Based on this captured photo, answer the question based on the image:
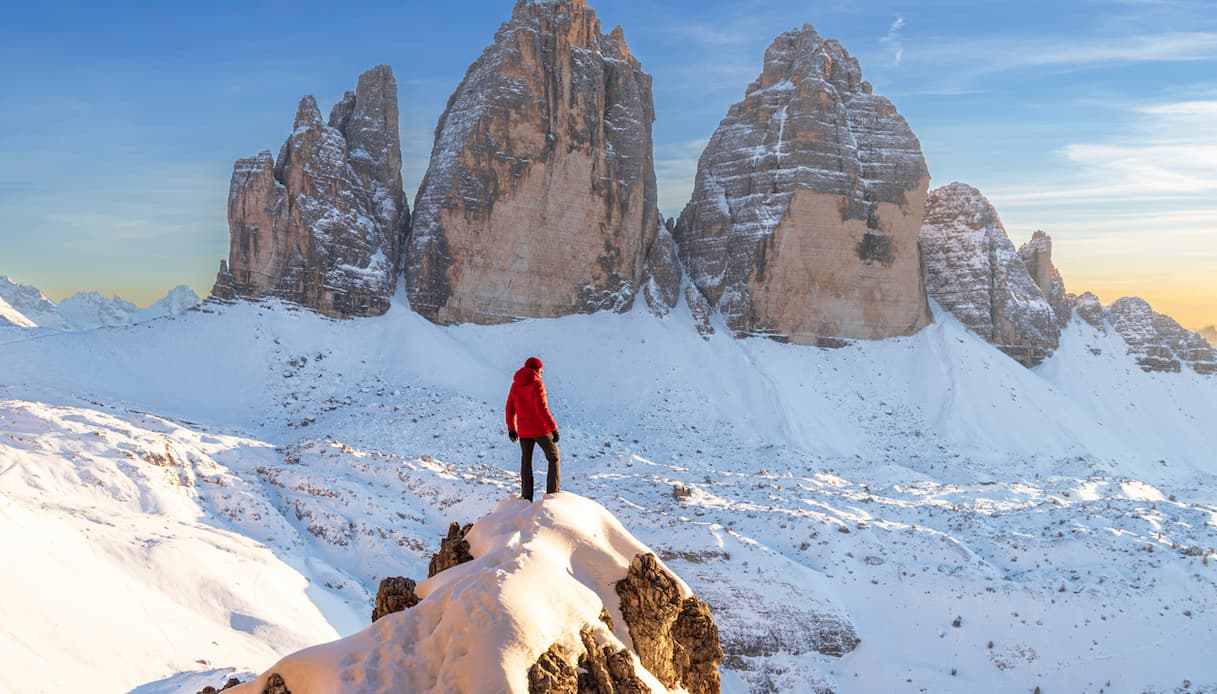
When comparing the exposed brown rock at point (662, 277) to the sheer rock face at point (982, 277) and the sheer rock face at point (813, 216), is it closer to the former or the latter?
the sheer rock face at point (813, 216)

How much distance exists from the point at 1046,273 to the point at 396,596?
71.5 m

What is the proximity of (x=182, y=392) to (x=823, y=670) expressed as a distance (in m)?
33.4

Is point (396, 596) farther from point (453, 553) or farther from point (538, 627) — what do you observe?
point (538, 627)

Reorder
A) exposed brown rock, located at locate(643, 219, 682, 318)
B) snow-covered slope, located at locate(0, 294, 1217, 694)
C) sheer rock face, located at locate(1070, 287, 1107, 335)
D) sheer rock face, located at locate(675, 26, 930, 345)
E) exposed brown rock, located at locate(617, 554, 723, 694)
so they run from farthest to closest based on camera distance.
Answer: sheer rock face, located at locate(1070, 287, 1107, 335) < sheer rock face, located at locate(675, 26, 930, 345) < exposed brown rock, located at locate(643, 219, 682, 318) < snow-covered slope, located at locate(0, 294, 1217, 694) < exposed brown rock, located at locate(617, 554, 723, 694)

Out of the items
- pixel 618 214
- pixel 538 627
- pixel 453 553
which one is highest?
pixel 618 214

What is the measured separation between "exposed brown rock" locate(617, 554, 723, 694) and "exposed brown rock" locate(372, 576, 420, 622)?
200 centimetres

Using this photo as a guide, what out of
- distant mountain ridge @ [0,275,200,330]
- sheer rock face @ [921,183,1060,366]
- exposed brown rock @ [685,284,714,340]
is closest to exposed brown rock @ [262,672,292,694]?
exposed brown rock @ [685,284,714,340]

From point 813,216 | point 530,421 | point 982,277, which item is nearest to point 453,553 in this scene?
point 530,421

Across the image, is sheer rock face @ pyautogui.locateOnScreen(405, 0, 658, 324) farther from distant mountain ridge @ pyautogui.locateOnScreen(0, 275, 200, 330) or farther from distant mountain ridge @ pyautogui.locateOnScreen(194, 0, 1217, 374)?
distant mountain ridge @ pyautogui.locateOnScreen(0, 275, 200, 330)

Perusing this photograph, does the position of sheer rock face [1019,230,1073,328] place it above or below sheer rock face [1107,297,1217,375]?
above

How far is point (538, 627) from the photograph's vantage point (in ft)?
21.7

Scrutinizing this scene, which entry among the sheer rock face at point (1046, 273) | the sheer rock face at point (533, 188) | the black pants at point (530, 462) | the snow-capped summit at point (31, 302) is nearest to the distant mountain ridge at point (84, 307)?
the snow-capped summit at point (31, 302)

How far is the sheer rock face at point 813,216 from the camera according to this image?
5941 centimetres

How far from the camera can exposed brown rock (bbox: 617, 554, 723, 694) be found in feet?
26.3
